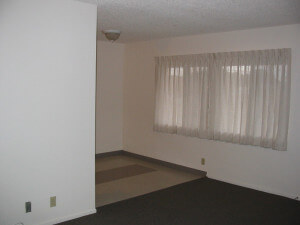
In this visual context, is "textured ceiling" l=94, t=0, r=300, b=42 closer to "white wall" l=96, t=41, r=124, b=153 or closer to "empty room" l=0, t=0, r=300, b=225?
"empty room" l=0, t=0, r=300, b=225

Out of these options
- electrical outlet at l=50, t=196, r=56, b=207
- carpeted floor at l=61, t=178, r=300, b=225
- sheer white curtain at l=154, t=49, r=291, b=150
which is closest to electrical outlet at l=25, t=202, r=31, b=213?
electrical outlet at l=50, t=196, r=56, b=207

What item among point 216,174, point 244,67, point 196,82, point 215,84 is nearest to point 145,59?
point 196,82

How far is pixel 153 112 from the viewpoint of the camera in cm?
625

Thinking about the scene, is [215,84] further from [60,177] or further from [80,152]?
[60,177]

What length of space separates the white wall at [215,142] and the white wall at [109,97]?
163mm

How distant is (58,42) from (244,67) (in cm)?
281

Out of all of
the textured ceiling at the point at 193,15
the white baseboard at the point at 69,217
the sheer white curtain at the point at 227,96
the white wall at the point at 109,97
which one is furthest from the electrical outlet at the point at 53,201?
the white wall at the point at 109,97

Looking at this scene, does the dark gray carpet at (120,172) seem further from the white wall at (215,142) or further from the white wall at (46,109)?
the white wall at (46,109)

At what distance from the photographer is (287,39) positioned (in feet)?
14.1

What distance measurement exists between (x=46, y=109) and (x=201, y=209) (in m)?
2.31

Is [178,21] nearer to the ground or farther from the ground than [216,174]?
farther from the ground

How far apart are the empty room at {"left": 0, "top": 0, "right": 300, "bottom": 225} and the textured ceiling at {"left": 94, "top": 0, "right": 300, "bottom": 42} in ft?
0.07

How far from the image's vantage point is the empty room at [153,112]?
3.13 m

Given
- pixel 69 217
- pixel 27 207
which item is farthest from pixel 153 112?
pixel 27 207
